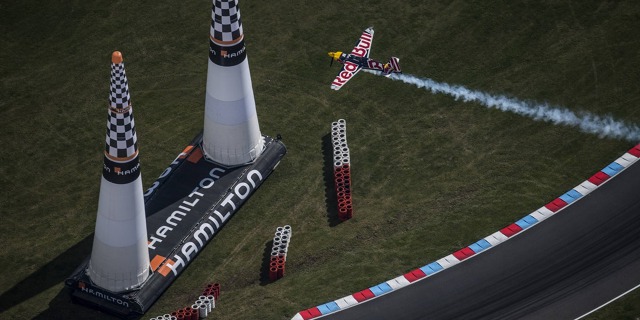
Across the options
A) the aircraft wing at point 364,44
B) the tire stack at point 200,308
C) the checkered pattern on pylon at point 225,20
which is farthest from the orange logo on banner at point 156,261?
the aircraft wing at point 364,44

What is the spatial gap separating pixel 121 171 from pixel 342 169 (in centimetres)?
1209

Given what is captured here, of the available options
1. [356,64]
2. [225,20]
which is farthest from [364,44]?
[225,20]

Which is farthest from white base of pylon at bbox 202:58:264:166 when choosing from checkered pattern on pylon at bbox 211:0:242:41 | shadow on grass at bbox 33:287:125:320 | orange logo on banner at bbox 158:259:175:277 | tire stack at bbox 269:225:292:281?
shadow on grass at bbox 33:287:125:320

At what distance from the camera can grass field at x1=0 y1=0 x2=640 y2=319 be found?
5359 centimetres

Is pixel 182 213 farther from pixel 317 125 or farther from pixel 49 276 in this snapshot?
pixel 317 125

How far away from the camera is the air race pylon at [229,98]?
53469 mm

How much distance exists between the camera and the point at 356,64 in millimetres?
63375

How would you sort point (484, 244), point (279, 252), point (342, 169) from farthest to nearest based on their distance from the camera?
point (342, 169) → point (484, 244) → point (279, 252)

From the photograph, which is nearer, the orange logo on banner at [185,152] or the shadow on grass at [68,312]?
the shadow on grass at [68,312]

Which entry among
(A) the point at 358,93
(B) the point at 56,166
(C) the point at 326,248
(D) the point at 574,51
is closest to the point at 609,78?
(D) the point at 574,51

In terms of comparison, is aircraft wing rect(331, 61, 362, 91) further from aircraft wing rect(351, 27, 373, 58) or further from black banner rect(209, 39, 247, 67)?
black banner rect(209, 39, 247, 67)

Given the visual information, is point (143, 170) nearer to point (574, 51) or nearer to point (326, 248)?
point (326, 248)

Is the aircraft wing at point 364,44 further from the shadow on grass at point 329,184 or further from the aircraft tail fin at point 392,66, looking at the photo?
the shadow on grass at point 329,184

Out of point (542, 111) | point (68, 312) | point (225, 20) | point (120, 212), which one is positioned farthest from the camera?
point (542, 111)
